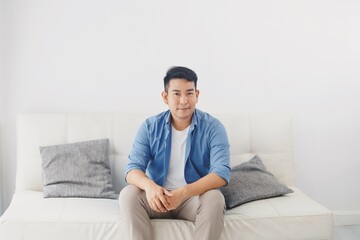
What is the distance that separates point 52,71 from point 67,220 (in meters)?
Answer: 1.15

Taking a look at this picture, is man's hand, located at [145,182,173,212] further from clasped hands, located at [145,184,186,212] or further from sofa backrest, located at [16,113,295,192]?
sofa backrest, located at [16,113,295,192]

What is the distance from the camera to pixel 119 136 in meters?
2.73

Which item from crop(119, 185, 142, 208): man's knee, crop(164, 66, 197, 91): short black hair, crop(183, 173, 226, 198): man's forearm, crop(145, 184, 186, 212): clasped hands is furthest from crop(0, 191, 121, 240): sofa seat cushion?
crop(164, 66, 197, 91): short black hair

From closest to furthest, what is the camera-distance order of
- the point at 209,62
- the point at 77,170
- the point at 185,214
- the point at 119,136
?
the point at 185,214 → the point at 77,170 → the point at 119,136 → the point at 209,62

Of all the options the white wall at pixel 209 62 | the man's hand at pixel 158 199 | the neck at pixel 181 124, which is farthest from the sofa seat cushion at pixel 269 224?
the white wall at pixel 209 62

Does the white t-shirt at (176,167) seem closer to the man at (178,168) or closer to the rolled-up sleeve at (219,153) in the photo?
the man at (178,168)

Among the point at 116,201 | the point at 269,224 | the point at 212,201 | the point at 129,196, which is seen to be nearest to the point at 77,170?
the point at 116,201

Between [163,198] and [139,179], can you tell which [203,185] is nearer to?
[163,198]

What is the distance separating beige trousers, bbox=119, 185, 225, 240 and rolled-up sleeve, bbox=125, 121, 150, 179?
144mm

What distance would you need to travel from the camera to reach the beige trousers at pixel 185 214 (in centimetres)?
198

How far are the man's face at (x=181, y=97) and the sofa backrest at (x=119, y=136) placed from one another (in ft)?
1.74

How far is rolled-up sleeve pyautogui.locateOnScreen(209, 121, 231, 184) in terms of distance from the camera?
2186 mm

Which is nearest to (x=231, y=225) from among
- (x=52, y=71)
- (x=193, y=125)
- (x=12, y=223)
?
(x=193, y=125)

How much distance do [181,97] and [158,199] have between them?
56cm
